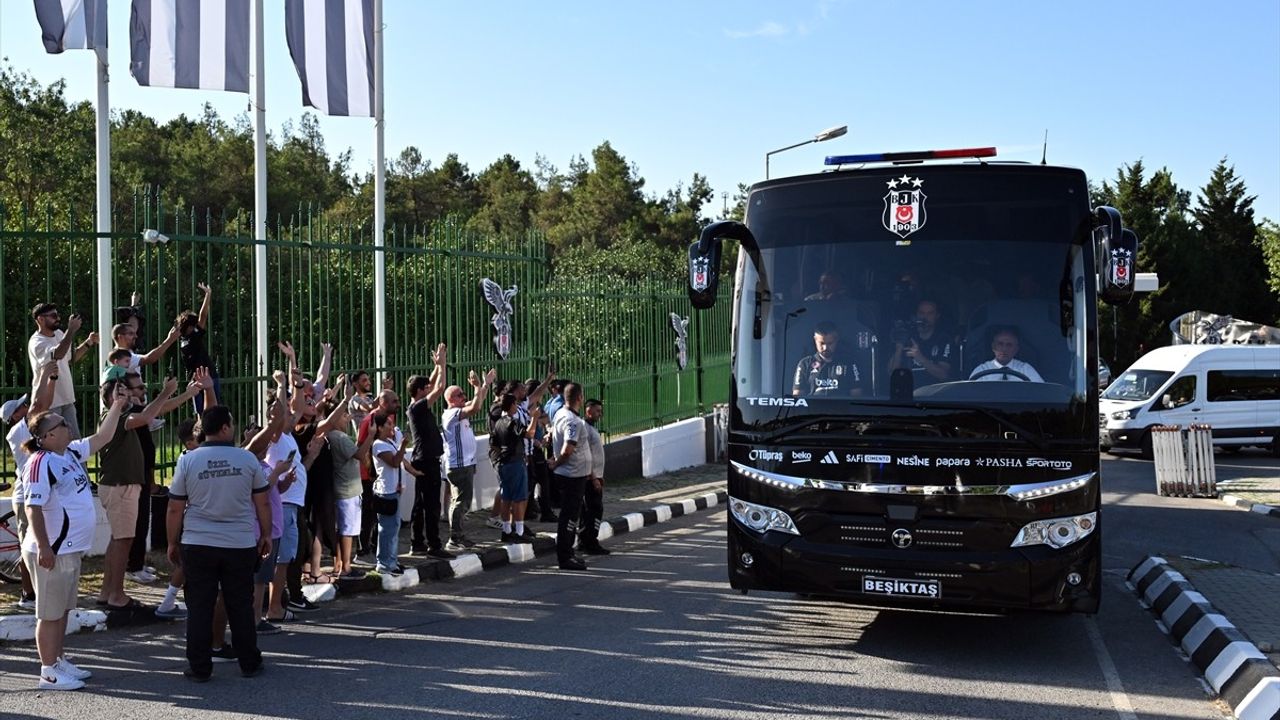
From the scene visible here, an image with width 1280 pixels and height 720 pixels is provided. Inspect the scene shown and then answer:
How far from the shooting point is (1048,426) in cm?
741

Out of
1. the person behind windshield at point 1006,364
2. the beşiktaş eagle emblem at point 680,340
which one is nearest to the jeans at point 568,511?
the person behind windshield at point 1006,364

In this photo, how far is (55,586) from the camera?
23.0 ft

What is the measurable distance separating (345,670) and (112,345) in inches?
195

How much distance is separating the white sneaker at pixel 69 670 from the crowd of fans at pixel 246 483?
0.04 feet

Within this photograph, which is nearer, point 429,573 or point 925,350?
point 925,350

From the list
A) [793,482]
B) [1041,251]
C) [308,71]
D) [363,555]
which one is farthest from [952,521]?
[308,71]

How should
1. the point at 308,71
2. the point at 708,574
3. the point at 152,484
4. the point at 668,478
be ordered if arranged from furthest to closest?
the point at 668,478 → the point at 308,71 → the point at 708,574 → the point at 152,484

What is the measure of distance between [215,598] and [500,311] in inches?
340

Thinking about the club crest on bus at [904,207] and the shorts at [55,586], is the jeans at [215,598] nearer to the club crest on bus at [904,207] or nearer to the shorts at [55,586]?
the shorts at [55,586]

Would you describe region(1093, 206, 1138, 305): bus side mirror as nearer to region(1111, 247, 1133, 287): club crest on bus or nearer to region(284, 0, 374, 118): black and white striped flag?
region(1111, 247, 1133, 287): club crest on bus

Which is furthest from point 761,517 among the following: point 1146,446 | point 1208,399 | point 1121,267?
point 1208,399

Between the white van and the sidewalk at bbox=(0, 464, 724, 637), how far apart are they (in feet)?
34.6

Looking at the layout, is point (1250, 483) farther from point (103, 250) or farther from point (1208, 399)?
point (103, 250)

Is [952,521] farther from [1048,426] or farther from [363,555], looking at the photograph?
[363,555]
